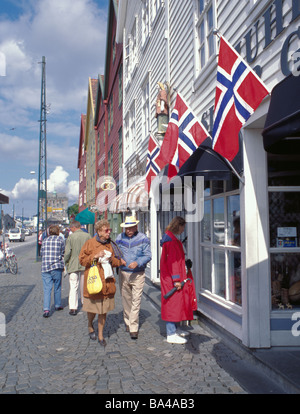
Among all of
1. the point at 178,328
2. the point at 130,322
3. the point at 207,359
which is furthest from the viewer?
the point at 178,328

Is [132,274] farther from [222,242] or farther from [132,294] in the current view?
[222,242]

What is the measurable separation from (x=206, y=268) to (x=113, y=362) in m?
2.64

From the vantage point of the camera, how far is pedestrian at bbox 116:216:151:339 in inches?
225

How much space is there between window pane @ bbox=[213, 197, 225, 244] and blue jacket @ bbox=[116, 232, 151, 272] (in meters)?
1.12

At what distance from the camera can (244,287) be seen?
4.70 meters

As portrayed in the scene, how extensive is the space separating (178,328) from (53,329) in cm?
203

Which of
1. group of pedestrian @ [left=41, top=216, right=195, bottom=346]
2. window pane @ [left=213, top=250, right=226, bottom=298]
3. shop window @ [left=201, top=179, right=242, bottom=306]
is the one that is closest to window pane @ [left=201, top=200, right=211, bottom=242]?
shop window @ [left=201, top=179, right=242, bottom=306]

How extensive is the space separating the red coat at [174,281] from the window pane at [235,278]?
63cm

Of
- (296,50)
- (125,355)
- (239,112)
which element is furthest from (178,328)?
(296,50)

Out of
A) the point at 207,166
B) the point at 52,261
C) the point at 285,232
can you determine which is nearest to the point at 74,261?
the point at 52,261

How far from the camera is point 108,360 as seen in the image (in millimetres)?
4691

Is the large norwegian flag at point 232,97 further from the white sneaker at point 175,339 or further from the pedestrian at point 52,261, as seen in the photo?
the pedestrian at point 52,261

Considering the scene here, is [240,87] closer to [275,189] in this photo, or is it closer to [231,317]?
[275,189]

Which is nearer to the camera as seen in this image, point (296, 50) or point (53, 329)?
point (296, 50)
